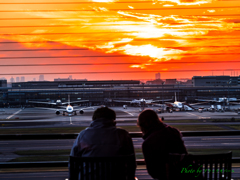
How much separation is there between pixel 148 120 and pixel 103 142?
45 cm

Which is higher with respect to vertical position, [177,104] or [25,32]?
[25,32]

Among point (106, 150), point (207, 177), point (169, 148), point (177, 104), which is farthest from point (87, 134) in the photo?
point (177, 104)


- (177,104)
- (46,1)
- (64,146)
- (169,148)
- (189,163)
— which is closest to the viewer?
(189,163)

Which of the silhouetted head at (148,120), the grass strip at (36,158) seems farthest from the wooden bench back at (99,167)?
the grass strip at (36,158)

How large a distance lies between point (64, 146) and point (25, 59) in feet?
23.0

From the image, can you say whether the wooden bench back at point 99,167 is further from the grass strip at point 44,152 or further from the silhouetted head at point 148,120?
the grass strip at point 44,152

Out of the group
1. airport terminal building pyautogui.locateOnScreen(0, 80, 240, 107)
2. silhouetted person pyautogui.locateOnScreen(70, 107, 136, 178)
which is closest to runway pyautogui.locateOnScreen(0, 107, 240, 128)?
airport terminal building pyautogui.locateOnScreen(0, 80, 240, 107)

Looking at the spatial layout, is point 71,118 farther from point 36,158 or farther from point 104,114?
point 104,114

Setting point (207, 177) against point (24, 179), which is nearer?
point (207, 177)

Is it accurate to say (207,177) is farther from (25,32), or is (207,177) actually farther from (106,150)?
(25,32)

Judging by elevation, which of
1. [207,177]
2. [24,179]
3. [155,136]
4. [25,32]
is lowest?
[24,179]

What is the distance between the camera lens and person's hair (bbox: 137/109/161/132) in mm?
2273

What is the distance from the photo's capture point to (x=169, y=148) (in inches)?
85.6

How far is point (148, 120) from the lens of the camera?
2.30 m
